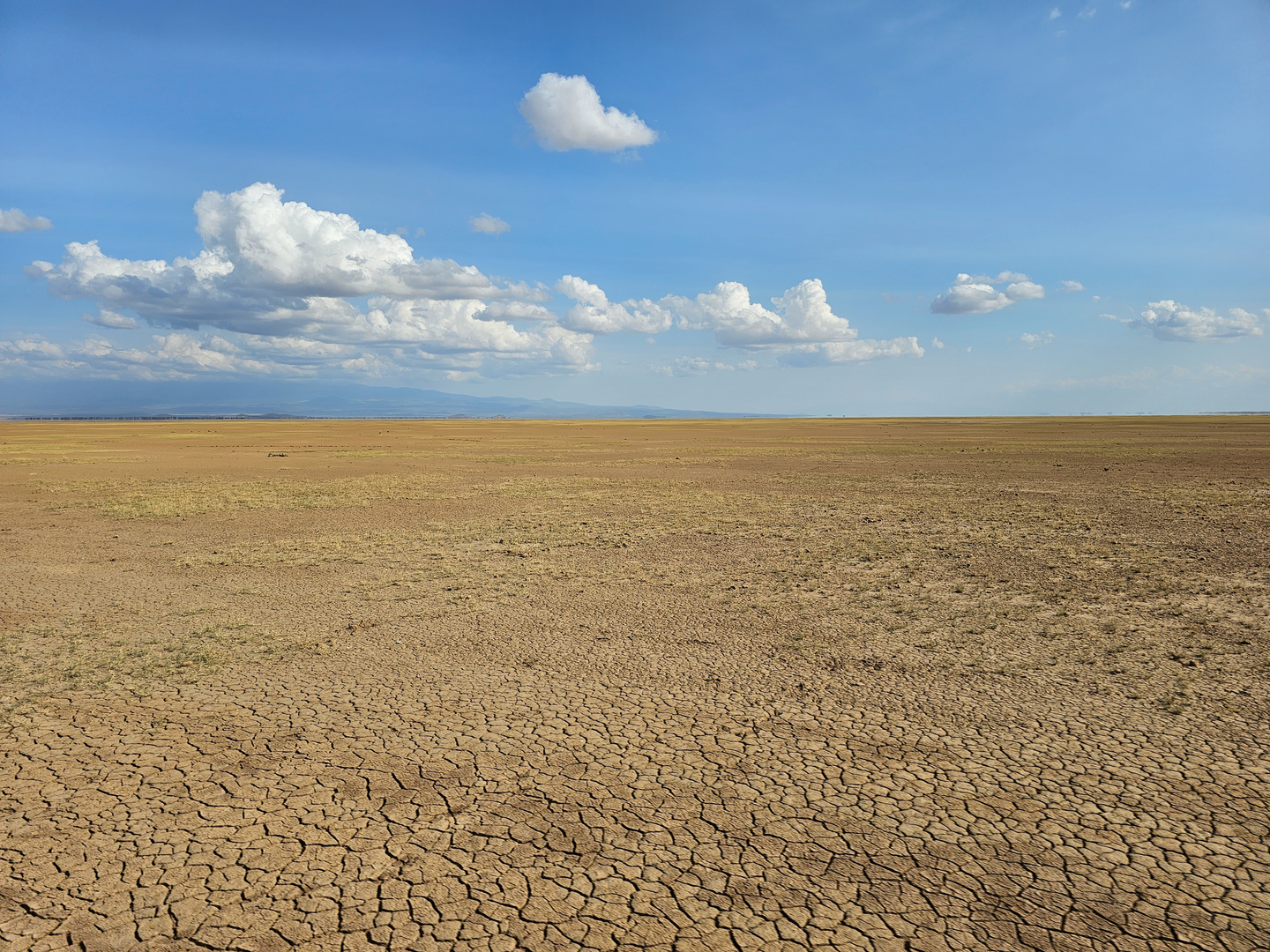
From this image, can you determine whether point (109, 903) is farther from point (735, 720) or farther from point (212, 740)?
point (735, 720)

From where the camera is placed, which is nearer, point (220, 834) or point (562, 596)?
point (220, 834)

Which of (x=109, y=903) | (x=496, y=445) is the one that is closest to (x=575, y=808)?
(x=109, y=903)

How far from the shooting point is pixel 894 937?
3.51m

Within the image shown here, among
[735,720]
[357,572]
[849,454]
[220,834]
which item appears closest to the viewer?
[220,834]

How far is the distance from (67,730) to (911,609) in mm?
8836

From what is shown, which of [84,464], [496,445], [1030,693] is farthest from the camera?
[496,445]

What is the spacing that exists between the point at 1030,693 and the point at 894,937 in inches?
155

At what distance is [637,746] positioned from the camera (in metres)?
5.59

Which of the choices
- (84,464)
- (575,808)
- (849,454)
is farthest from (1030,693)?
(84,464)

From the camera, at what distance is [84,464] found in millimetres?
34406

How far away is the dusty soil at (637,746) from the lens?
12.2 ft

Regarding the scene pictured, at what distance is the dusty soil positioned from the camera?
3730mm

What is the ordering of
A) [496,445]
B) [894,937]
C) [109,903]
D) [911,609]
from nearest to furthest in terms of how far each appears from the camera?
[894,937]
[109,903]
[911,609]
[496,445]

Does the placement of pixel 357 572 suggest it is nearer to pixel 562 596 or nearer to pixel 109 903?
pixel 562 596
